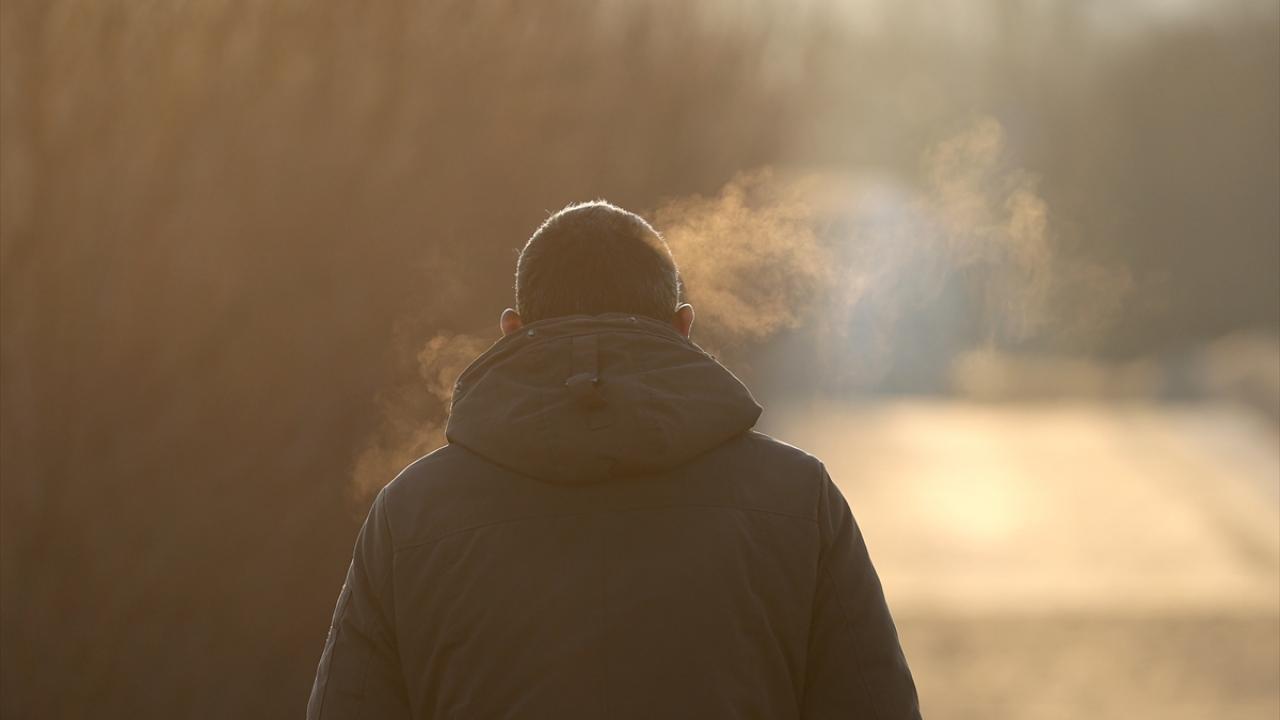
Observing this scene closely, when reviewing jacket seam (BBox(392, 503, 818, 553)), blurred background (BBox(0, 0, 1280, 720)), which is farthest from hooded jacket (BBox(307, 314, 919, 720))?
blurred background (BBox(0, 0, 1280, 720))

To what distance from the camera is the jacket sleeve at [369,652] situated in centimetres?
134

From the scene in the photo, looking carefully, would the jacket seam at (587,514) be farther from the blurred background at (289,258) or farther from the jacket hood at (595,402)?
the blurred background at (289,258)

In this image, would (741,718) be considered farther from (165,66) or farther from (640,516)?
(165,66)

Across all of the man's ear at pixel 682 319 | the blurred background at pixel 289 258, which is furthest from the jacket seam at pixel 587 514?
the blurred background at pixel 289 258

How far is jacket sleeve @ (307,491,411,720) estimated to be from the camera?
1.34 m

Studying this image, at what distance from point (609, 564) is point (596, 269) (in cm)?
34

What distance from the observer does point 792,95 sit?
4.95m

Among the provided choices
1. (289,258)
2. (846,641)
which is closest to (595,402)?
(846,641)

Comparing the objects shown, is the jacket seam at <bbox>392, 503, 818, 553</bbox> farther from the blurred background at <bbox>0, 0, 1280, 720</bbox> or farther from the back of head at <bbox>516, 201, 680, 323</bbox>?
the blurred background at <bbox>0, 0, 1280, 720</bbox>

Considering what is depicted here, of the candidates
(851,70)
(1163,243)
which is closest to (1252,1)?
(1163,243)

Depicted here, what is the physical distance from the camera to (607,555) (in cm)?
126

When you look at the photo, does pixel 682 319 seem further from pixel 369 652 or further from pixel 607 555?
pixel 369 652

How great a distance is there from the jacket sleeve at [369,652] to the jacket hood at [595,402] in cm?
16

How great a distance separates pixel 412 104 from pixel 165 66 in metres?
0.86
